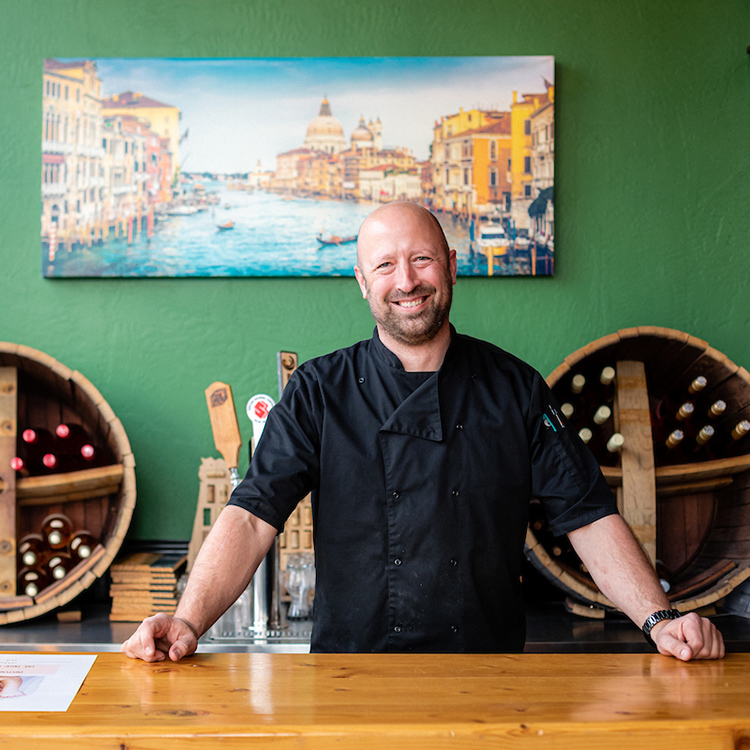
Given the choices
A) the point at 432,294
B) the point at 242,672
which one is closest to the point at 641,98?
the point at 432,294

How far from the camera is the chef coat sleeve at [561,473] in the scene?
1.60 metres

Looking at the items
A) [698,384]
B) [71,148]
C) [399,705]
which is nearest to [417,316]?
[399,705]

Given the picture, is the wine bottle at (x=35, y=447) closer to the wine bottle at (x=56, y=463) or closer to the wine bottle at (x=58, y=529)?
the wine bottle at (x=56, y=463)

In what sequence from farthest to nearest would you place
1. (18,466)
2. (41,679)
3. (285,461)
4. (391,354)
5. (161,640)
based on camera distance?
(18,466) → (391,354) → (285,461) → (161,640) → (41,679)

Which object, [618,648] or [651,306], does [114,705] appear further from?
[651,306]

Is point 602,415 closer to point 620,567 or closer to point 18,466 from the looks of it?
point 620,567

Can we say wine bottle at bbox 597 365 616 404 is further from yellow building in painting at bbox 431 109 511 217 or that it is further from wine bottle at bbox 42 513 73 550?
wine bottle at bbox 42 513 73 550

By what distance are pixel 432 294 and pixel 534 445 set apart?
43 centimetres

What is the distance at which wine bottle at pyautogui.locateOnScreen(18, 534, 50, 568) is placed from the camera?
7.80 ft

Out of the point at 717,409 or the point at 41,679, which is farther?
the point at 717,409

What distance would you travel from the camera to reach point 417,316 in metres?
1.69

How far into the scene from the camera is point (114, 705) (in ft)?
3.33

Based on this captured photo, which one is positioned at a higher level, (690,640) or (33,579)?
(690,640)

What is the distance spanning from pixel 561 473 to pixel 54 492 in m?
1.64
